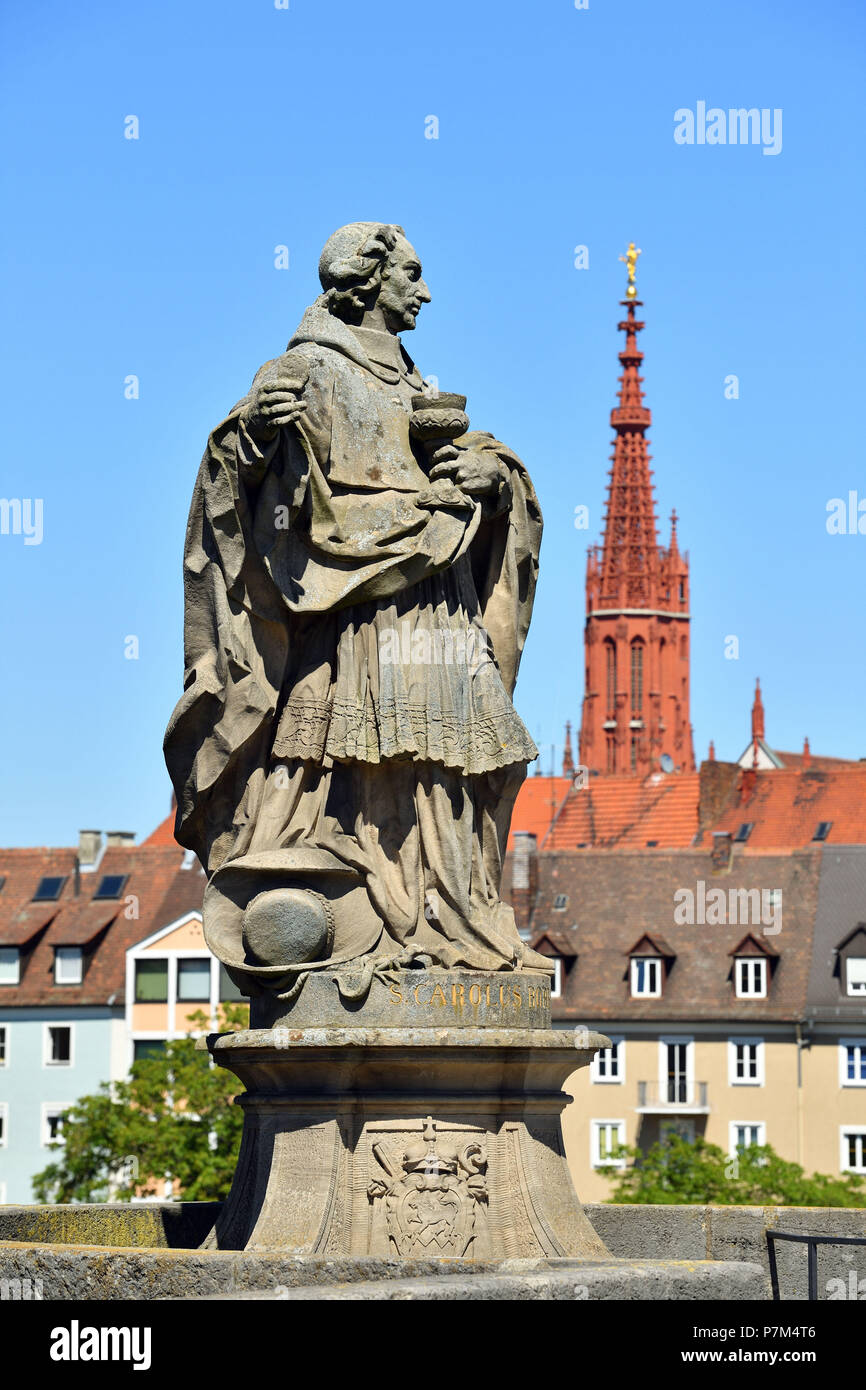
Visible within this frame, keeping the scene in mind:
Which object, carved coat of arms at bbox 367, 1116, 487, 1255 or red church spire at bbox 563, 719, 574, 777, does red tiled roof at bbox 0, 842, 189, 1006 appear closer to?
carved coat of arms at bbox 367, 1116, 487, 1255

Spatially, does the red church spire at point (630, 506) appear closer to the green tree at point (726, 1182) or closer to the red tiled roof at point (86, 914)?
the red tiled roof at point (86, 914)

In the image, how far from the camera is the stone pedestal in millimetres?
10977

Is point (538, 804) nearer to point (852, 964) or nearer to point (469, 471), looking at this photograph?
point (852, 964)

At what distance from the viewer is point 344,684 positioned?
11703 mm

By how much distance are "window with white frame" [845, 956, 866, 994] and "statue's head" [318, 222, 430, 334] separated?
51.5 metres

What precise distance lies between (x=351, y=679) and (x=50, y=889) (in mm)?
62123

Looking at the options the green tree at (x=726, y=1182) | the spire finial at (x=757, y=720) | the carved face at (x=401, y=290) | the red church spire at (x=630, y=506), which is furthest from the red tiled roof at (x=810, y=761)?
the carved face at (x=401, y=290)

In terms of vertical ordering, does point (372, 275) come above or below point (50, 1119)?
above

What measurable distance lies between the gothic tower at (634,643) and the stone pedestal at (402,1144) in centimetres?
15405

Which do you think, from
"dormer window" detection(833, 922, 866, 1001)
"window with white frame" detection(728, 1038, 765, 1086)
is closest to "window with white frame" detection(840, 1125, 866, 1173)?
"window with white frame" detection(728, 1038, 765, 1086)

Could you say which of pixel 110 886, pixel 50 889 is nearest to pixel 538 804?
pixel 50 889

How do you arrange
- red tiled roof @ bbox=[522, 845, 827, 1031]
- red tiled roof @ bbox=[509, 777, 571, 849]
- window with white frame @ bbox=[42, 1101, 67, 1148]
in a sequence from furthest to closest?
red tiled roof @ bbox=[509, 777, 571, 849]
window with white frame @ bbox=[42, 1101, 67, 1148]
red tiled roof @ bbox=[522, 845, 827, 1031]
